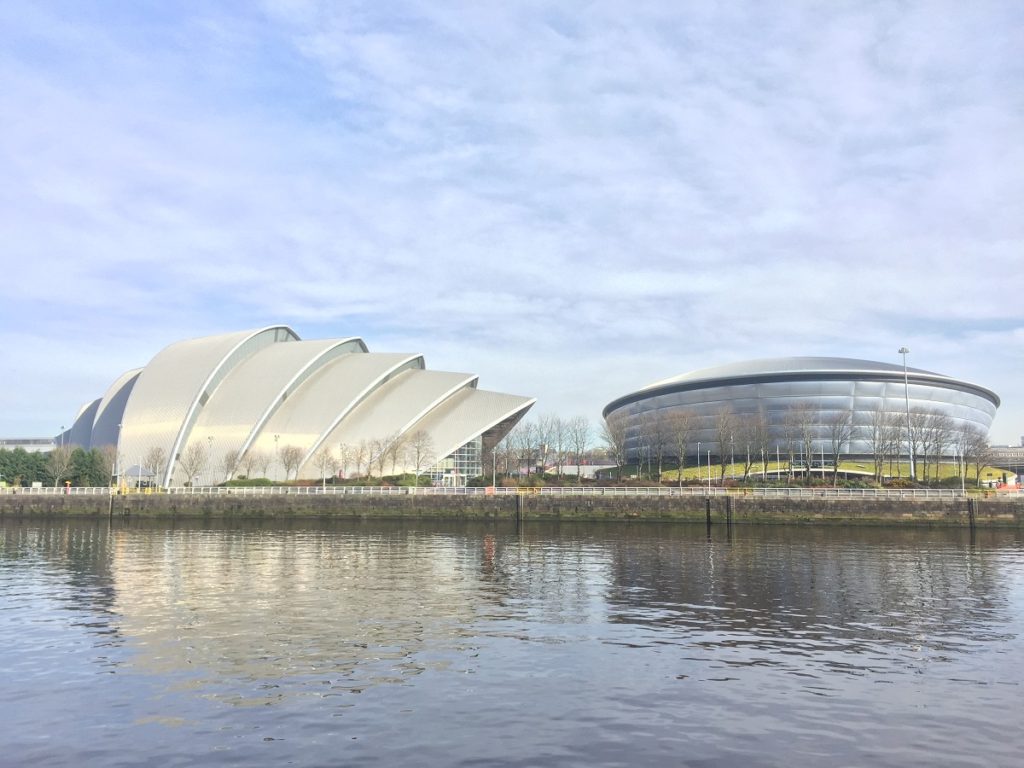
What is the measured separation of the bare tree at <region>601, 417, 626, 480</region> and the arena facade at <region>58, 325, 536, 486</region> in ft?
35.1

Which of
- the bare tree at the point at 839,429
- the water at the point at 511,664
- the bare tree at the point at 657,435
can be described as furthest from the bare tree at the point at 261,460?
the bare tree at the point at 839,429

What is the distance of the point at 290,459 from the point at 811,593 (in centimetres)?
6094

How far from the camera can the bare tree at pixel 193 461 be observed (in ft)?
259

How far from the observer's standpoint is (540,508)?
186ft

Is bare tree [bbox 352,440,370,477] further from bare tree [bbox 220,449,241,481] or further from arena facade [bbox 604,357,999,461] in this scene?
arena facade [bbox 604,357,999,461]

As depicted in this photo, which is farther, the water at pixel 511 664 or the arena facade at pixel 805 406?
the arena facade at pixel 805 406

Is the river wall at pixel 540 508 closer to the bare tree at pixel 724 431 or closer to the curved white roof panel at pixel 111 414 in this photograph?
the curved white roof panel at pixel 111 414

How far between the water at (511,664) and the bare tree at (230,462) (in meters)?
46.8

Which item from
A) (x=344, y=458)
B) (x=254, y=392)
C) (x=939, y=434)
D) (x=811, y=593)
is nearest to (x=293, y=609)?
(x=811, y=593)

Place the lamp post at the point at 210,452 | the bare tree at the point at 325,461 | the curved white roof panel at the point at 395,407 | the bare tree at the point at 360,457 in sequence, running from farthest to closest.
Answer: the curved white roof panel at the point at 395,407
the lamp post at the point at 210,452
the bare tree at the point at 325,461
the bare tree at the point at 360,457

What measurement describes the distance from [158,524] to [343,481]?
60.9ft

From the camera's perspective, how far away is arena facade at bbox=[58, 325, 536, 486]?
7962 cm

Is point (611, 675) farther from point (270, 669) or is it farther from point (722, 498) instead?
point (722, 498)

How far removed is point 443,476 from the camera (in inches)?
3260
